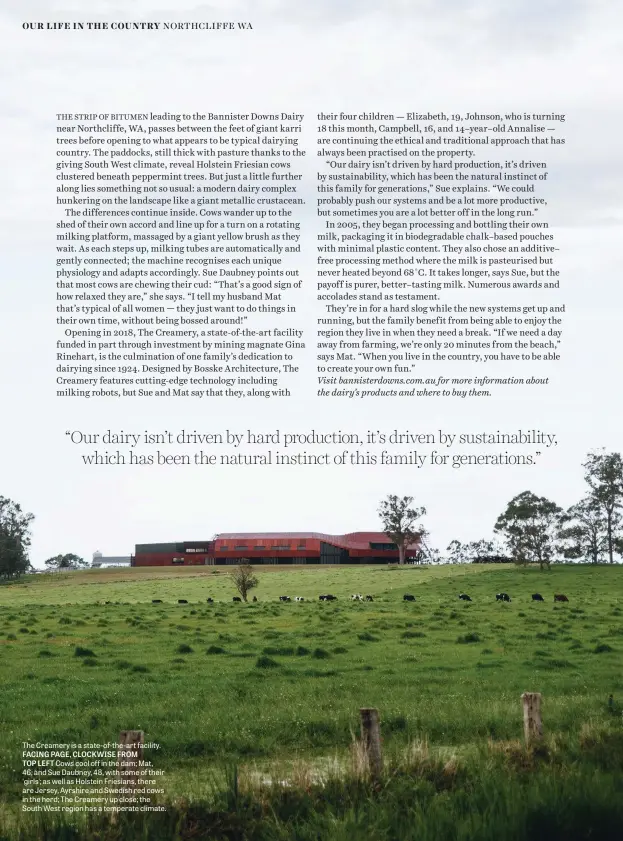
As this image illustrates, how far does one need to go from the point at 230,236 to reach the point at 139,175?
3753 millimetres

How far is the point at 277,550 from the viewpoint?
17488cm

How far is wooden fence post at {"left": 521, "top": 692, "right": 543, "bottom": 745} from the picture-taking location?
15859mm

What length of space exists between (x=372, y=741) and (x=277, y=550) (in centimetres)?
16151

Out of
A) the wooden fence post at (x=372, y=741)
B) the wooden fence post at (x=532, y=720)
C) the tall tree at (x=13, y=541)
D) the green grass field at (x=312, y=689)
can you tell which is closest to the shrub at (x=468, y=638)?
the green grass field at (x=312, y=689)

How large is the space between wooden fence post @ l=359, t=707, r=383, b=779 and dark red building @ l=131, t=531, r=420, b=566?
15599cm

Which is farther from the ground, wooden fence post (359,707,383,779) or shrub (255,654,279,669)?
wooden fence post (359,707,383,779)

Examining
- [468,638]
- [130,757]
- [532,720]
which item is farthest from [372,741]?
[468,638]

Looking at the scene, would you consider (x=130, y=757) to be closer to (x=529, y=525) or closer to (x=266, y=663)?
(x=266, y=663)

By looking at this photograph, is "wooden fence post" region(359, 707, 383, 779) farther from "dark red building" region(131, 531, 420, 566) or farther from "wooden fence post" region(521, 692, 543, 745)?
"dark red building" region(131, 531, 420, 566)

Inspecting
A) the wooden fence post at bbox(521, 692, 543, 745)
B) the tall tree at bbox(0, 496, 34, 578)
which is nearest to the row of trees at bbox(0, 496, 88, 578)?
the tall tree at bbox(0, 496, 34, 578)

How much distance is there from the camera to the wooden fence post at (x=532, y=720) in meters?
15.9

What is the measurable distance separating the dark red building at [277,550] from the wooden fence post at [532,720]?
155 metres

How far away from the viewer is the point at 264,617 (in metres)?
53.8

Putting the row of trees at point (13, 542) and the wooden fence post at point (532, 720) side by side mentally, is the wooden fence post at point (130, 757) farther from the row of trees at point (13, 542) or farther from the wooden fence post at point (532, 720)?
the row of trees at point (13, 542)
